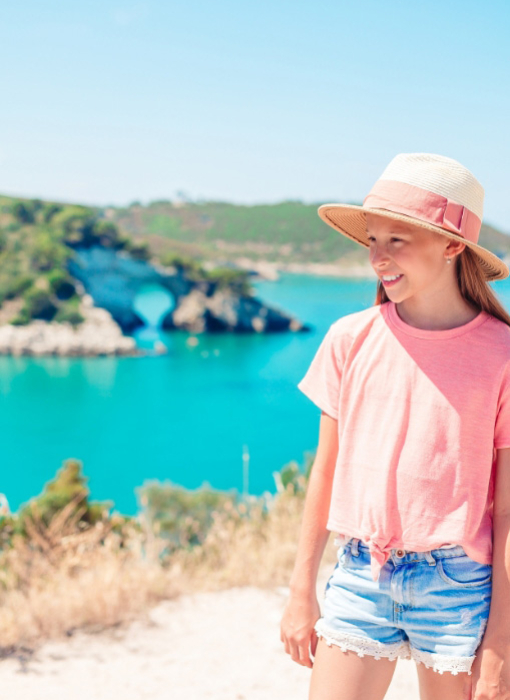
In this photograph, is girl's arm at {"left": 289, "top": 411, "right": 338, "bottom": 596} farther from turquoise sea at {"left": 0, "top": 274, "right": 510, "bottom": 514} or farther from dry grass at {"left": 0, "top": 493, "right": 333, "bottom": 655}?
turquoise sea at {"left": 0, "top": 274, "right": 510, "bottom": 514}

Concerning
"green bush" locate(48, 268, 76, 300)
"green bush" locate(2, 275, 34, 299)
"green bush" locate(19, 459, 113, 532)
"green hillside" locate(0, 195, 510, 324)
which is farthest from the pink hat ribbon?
"green bush" locate(2, 275, 34, 299)

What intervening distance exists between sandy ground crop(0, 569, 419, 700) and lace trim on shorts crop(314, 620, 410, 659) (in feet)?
3.51

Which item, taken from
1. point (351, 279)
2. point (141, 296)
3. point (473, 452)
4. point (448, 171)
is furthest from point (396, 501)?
point (351, 279)

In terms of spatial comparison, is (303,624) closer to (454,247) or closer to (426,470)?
(426,470)

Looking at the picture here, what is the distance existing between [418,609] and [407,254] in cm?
49

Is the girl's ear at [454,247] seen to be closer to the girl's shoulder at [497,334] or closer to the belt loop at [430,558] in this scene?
the girl's shoulder at [497,334]

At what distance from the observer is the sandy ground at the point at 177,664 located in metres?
2.00

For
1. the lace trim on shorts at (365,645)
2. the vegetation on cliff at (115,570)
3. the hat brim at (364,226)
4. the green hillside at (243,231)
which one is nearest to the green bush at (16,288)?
the green hillside at (243,231)

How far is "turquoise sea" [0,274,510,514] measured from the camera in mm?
22203

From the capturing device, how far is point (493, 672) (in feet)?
3.20

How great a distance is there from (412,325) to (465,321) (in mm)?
76

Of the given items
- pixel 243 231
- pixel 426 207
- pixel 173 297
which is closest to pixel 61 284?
pixel 173 297

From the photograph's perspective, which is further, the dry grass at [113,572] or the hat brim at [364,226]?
the dry grass at [113,572]

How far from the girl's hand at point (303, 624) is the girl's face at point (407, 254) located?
47 cm
